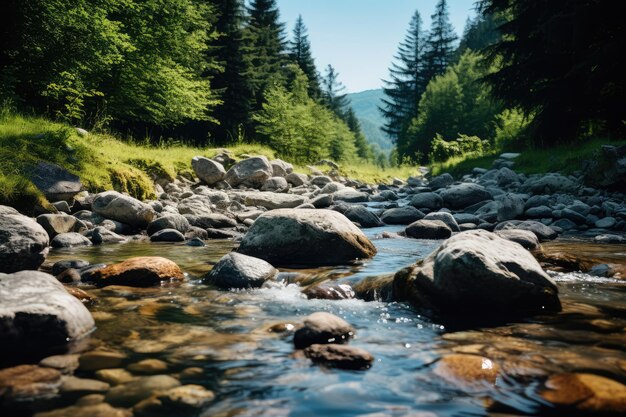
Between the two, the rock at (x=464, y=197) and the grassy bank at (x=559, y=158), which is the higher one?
the grassy bank at (x=559, y=158)

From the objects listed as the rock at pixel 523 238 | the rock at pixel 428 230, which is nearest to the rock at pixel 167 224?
the rock at pixel 428 230

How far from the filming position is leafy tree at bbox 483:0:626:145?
1193 cm

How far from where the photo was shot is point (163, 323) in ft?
11.1

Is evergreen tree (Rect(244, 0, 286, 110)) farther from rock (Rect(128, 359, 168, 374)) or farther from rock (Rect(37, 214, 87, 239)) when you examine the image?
rock (Rect(128, 359, 168, 374))

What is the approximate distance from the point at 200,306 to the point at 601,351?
112 inches

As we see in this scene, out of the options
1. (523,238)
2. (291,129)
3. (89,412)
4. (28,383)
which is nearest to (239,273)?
(28,383)

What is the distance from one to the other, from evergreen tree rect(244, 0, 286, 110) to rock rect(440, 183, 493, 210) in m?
19.6

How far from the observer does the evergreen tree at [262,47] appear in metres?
30.1

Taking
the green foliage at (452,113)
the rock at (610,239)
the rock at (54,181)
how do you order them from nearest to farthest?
the rock at (610,239), the rock at (54,181), the green foliage at (452,113)

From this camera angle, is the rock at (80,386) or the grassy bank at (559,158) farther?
the grassy bank at (559,158)

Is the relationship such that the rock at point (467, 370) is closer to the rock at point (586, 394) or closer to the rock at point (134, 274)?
the rock at point (586, 394)

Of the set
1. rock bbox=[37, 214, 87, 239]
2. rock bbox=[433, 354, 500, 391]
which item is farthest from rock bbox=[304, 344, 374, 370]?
rock bbox=[37, 214, 87, 239]

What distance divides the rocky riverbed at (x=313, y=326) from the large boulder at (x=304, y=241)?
0.02 meters

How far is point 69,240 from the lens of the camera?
271 inches
